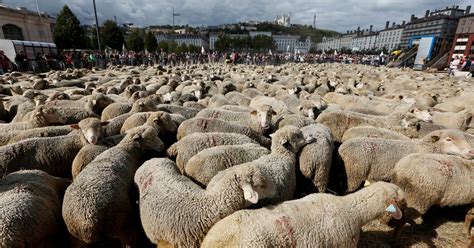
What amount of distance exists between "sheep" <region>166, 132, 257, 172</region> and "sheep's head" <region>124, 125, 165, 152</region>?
22 centimetres

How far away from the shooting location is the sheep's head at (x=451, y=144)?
3969 mm

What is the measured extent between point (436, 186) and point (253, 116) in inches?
128

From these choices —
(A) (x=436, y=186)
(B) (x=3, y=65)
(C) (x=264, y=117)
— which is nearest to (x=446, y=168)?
(A) (x=436, y=186)

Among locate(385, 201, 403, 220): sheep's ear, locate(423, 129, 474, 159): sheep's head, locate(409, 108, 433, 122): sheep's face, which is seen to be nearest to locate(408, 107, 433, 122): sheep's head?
locate(409, 108, 433, 122): sheep's face

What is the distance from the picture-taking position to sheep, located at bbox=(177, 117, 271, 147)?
191 inches

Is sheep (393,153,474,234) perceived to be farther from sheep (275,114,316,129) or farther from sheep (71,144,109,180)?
sheep (71,144,109,180)

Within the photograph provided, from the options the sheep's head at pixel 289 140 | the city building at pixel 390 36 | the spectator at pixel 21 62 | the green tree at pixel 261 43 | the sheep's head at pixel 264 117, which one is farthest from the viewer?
the city building at pixel 390 36

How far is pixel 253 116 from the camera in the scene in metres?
5.55

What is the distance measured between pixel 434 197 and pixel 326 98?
18.6ft

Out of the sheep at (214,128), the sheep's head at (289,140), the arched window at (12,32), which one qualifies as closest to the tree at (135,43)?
the arched window at (12,32)

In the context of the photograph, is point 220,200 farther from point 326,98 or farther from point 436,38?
point 436,38

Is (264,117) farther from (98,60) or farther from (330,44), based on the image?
(330,44)

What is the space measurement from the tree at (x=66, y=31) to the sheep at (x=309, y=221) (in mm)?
38859

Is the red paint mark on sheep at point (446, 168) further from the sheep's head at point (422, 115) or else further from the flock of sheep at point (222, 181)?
the sheep's head at point (422, 115)
